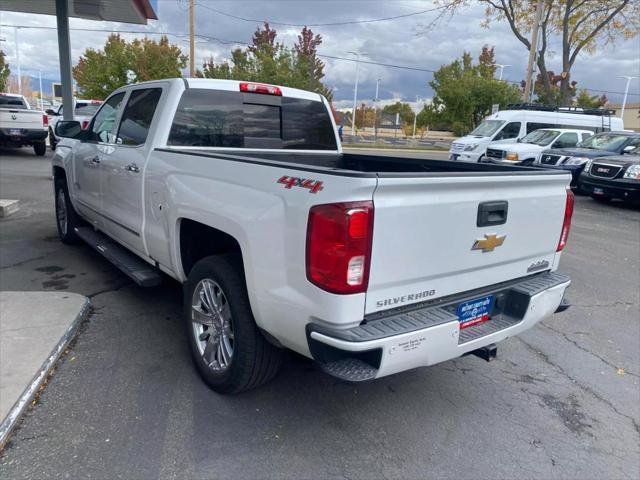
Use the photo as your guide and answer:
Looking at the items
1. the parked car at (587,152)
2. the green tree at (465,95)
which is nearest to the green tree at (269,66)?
the green tree at (465,95)

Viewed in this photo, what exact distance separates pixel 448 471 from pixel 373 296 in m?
1.09

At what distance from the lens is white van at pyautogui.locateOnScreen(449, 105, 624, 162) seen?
62.4 feet

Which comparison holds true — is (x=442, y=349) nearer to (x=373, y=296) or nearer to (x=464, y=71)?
(x=373, y=296)

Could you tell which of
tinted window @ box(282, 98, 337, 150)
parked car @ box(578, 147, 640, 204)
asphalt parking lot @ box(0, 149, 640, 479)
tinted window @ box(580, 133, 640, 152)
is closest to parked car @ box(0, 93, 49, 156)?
asphalt parking lot @ box(0, 149, 640, 479)

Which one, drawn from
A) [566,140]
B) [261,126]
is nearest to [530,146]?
[566,140]

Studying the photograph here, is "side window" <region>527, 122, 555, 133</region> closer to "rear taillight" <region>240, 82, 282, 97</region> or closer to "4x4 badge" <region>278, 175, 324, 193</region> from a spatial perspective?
"rear taillight" <region>240, 82, 282, 97</region>

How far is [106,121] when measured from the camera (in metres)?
5.21

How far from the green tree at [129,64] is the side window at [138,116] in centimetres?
2685

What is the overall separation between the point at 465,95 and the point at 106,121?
39.6 metres

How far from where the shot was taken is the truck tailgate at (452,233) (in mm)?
2367

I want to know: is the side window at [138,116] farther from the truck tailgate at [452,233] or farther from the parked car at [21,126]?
the parked car at [21,126]

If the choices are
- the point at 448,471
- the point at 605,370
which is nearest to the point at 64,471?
the point at 448,471

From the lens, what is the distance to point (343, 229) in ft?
7.33

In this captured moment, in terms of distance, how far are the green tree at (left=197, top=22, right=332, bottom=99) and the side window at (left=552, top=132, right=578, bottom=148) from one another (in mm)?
16156
